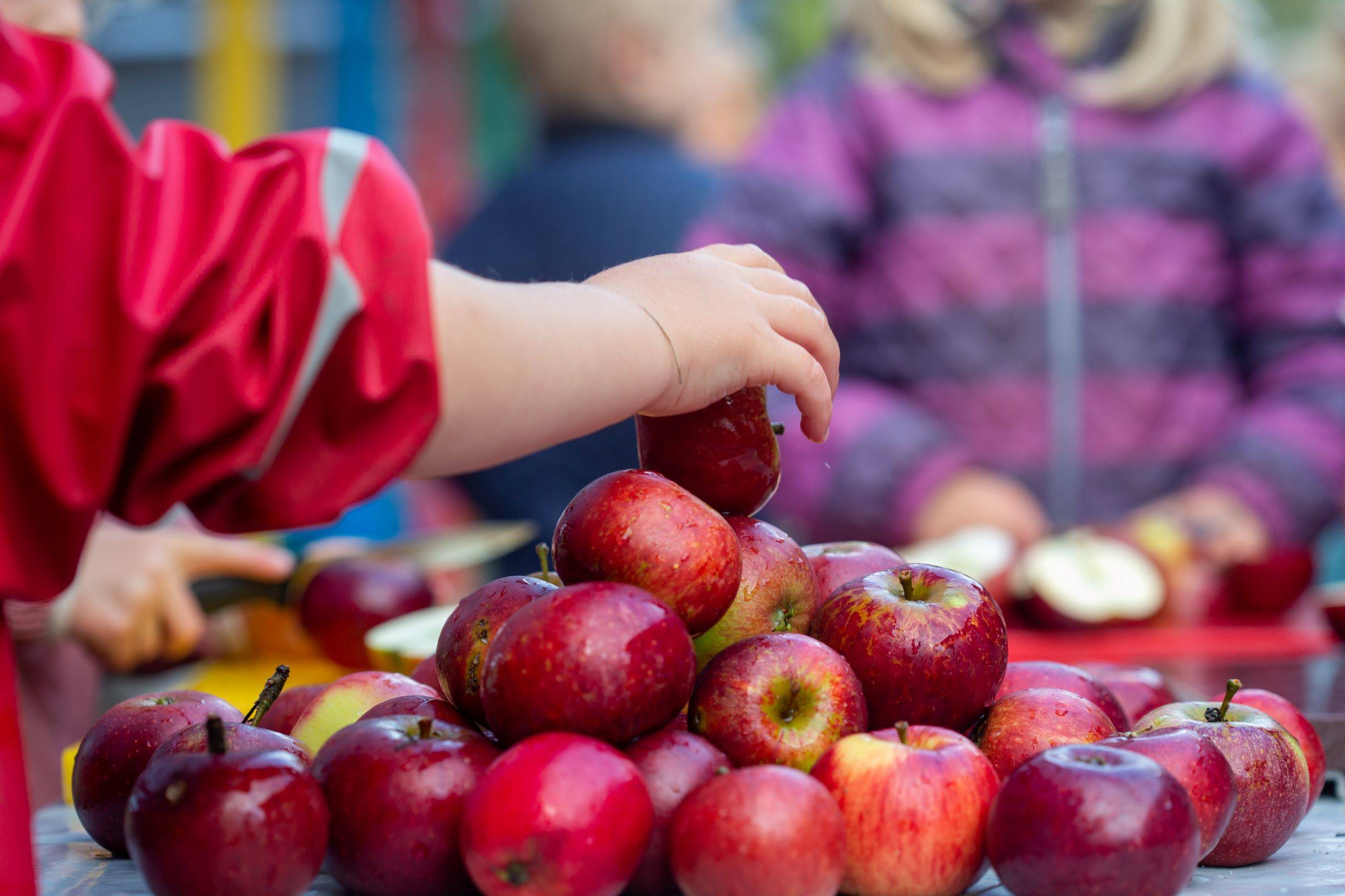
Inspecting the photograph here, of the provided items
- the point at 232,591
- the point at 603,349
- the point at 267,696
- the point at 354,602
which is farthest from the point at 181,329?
the point at 232,591

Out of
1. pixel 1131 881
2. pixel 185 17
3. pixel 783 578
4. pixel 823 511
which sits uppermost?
pixel 185 17

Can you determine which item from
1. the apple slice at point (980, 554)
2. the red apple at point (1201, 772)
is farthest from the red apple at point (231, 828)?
the apple slice at point (980, 554)

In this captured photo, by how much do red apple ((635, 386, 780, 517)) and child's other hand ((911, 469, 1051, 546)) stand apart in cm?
161

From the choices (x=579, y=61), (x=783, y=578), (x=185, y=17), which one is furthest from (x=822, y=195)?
(x=185, y=17)

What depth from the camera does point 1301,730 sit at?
1166 millimetres

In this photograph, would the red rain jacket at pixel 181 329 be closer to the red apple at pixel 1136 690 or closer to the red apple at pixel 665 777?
the red apple at pixel 665 777

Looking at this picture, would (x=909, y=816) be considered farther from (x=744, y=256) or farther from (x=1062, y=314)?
(x=1062, y=314)

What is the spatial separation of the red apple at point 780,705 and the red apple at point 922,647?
4 centimetres

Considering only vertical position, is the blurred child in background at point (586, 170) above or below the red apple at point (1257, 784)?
above

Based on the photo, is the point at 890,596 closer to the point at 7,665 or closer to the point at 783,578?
the point at 783,578

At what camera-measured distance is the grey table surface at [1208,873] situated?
37.5 inches

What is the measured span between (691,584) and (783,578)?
0.41 feet

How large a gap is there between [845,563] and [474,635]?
37cm

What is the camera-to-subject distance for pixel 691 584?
3.33 ft
